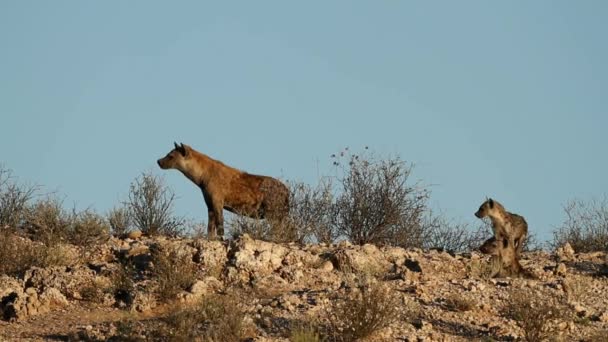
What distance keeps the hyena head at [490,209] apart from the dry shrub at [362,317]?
5.71 meters

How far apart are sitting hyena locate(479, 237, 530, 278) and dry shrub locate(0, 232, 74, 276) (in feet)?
17.9

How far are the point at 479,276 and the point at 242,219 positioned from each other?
174 inches

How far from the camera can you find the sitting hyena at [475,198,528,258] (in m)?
18.3

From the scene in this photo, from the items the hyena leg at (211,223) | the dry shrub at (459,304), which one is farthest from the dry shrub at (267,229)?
the dry shrub at (459,304)

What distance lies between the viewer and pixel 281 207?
2120cm

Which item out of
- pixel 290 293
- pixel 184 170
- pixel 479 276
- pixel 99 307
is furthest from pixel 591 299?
pixel 184 170

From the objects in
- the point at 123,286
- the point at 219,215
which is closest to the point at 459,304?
the point at 123,286

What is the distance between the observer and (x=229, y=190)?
22109 mm

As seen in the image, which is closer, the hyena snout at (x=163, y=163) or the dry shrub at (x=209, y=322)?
the dry shrub at (x=209, y=322)

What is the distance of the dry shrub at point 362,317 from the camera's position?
1341cm

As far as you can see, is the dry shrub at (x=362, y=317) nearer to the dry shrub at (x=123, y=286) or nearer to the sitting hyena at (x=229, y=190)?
the dry shrub at (x=123, y=286)

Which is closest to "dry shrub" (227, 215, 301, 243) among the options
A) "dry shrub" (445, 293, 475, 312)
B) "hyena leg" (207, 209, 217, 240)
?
"hyena leg" (207, 209, 217, 240)

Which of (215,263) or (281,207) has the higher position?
(281,207)

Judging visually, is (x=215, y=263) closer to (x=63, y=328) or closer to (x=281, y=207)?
(x=63, y=328)
